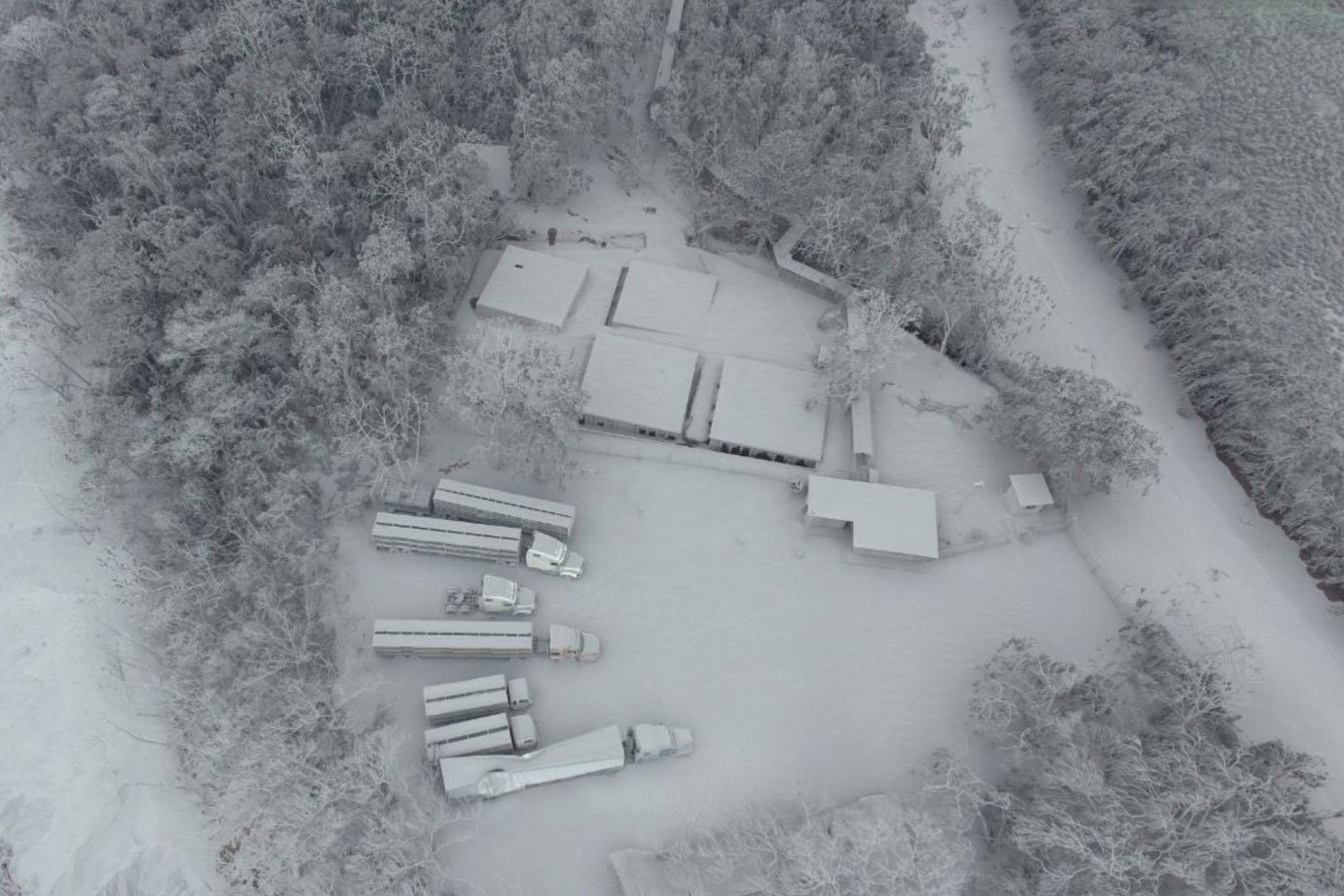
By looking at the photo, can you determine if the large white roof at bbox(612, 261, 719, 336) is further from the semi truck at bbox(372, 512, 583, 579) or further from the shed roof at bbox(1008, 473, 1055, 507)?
the shed roof at bbox(1008, 473, 1055, 507)

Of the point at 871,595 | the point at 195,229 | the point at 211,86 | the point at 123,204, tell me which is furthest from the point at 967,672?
the point at 211,86

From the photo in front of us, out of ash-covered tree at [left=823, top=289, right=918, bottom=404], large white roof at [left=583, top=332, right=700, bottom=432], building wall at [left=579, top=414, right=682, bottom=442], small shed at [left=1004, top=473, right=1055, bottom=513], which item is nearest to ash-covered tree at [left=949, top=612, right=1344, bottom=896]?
small shed at [left=1004, top=473, right=1055, bottom=513]

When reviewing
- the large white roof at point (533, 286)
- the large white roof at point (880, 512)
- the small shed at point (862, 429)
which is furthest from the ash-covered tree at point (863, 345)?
the large white roof at point (533, 286)

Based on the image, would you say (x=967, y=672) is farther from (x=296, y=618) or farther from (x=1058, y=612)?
(x=296, y=618)

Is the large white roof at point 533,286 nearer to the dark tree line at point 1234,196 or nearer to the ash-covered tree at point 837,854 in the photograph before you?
the ash-covered tree at point 837,854

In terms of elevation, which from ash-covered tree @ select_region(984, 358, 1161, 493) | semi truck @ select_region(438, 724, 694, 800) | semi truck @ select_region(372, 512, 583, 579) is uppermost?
ash-covered tree @ select_region(984, 358, 1161, 493)

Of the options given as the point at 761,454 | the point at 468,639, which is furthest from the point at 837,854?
the point at 761,454

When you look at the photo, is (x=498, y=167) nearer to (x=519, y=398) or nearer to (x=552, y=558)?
(x=519, y=398)
